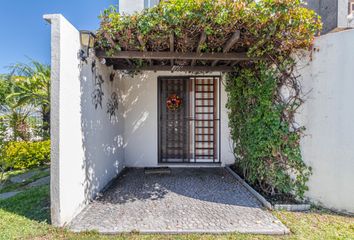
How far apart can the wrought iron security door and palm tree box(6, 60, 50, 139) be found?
4670 millimetres

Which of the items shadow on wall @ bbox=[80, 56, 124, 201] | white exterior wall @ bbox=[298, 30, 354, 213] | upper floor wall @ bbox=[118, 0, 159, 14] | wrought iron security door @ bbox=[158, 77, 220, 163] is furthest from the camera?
wrought iron security door @ bbox=[158, 77, 220, 163]

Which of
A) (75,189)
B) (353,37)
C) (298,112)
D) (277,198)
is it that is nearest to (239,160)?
(277,198)

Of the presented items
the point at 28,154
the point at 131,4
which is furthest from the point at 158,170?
the point at 131,4

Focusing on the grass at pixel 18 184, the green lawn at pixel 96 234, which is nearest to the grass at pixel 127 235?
the green lawn at pixel 96 234

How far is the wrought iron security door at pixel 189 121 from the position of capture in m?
6.84

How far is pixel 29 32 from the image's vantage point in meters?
11.3

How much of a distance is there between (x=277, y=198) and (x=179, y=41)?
3.65 meters

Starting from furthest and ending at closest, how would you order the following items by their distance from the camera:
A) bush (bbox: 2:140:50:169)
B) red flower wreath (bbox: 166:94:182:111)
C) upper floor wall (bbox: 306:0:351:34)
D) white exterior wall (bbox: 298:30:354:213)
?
bush (bbox: 2:140:50:169), red flower wreath (bbox: 166:94:182:111), upper floor wall (bbox: 306:0:351:34), white exterior wall (bbox: 298:30:354:213)

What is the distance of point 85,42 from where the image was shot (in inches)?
147

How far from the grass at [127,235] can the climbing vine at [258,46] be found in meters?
0.67

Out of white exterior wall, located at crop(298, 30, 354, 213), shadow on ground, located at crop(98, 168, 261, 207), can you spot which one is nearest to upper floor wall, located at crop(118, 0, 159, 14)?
white exterior wall, located at crop(298, 30, 354, 213)

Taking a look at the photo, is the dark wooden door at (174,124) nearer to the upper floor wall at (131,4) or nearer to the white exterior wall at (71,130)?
the upper floor wall at (131,4)

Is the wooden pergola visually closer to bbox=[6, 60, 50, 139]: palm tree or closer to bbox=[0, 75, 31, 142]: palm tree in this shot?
bbox=[6, 60, 50, 139]: palm tree

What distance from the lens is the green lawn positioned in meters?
2.95
